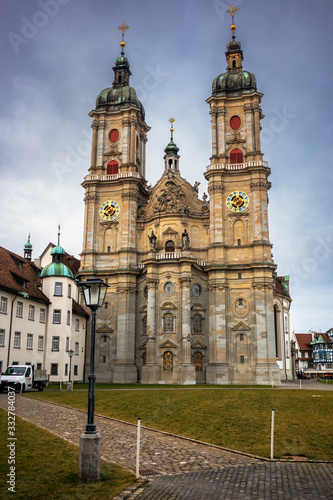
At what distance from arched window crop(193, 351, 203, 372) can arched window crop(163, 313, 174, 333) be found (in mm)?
4565

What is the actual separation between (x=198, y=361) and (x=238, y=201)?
22.2m

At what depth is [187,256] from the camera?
203ft

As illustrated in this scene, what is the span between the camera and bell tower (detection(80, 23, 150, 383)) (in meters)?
64.4

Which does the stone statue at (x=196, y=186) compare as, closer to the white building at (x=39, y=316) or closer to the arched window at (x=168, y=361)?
the white building at (x=39, y=316)

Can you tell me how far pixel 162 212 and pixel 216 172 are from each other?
9.29 meters

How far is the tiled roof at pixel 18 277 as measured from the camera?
48156 millimetres

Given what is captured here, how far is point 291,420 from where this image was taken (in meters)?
22.2

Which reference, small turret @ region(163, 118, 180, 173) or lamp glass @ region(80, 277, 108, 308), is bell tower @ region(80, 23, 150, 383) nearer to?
small turret @ region(163, 118, 180, 173)

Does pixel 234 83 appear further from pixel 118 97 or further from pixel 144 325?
pixel 144 325

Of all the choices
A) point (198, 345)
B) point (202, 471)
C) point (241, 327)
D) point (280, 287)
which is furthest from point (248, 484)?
point (280, 287)

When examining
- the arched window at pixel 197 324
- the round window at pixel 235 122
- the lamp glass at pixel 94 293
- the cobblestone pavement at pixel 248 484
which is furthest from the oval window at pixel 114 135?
the cobblestone pavement at pixel 248 484

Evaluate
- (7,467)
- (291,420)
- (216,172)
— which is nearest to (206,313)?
(216,172)

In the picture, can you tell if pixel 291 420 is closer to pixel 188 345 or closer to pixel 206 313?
pixel 188 345

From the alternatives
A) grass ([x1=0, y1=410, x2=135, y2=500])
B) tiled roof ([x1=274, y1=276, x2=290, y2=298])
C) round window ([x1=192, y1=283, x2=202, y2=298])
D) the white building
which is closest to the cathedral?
round window ([x1=192, y1=283, x2=202, y2=298])
